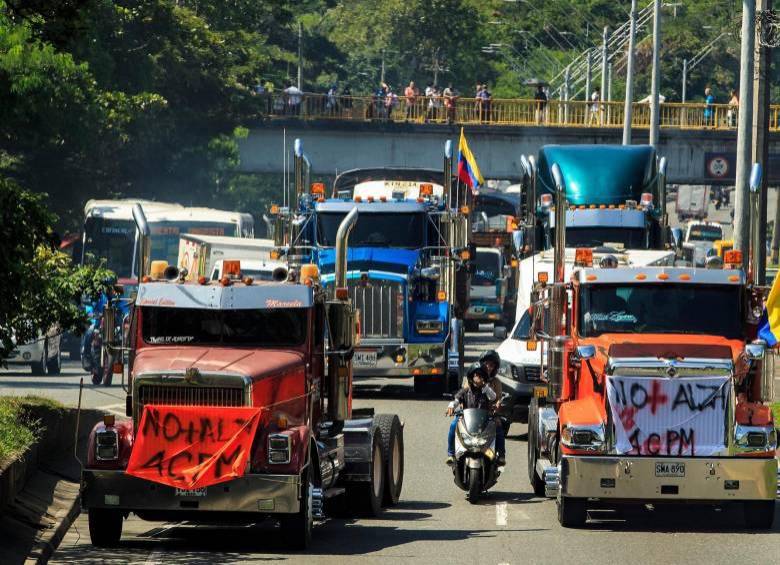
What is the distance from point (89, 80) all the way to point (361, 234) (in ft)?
55.3

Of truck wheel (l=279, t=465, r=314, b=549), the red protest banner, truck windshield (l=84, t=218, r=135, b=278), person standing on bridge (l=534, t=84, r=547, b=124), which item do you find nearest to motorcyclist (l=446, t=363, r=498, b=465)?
truck wheel (l=279, t=465, r=314, b=549)

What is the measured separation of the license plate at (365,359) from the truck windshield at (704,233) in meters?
61.1

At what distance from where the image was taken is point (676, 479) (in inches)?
627

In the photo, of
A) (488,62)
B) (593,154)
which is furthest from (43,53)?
(488,62)

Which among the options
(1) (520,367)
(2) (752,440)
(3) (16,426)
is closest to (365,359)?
(1) (520,367)

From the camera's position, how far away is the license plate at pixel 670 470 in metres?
15.9

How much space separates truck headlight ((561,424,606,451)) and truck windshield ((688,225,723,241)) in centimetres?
7330

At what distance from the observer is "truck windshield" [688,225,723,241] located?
290 feet

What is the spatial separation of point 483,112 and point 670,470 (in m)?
58.2

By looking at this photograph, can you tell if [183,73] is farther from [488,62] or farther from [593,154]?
[488,62]

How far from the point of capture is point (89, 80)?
44.8 m

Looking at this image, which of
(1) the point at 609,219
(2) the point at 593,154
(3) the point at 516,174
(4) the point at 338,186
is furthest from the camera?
(3) the point at 516,174

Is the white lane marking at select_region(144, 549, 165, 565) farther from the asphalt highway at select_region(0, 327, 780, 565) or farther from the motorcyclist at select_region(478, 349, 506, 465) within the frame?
the motorcyclist at select_region(478, 349, 506, 465)

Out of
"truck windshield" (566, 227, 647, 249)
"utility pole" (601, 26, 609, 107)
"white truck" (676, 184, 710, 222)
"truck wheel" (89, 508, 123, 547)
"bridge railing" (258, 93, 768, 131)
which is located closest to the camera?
"truck wheel" (89, 508, 123, 547)
